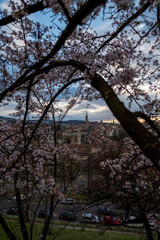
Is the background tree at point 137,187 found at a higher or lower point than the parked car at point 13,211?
higher

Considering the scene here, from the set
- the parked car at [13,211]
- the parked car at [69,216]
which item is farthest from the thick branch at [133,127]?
the parked car at [13,211]

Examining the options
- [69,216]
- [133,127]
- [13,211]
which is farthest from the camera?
[13,211]

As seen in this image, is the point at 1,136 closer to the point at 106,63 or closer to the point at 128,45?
the point at 106,63

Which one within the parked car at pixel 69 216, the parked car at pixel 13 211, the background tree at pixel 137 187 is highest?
the background tree at pixel 137 187

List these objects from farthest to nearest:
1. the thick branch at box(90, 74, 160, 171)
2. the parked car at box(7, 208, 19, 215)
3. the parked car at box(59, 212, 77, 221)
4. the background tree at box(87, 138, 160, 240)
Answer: the parked car at box(7, 208, 19, 215), the parked car at box(59, 212, 77, 221), the background tree at box(87, 138, 160, 240), the thick branch at box(90, 74, 160, 171)

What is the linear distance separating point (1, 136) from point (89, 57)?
4.70 m

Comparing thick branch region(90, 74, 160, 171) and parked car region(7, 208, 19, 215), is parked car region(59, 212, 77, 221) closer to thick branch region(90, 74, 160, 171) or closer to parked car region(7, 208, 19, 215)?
thick branch region(90, 74, 160, 171)

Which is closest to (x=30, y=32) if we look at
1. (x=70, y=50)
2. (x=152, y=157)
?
(x=70, y=50)

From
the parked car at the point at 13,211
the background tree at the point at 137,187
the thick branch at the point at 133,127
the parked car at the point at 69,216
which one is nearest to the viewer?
the thick branch at the point at 133,127

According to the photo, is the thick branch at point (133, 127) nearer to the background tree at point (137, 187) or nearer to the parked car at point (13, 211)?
the background tree at point (137, 187)

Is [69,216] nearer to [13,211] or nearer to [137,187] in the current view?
[13,211]

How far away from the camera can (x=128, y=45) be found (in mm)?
5426

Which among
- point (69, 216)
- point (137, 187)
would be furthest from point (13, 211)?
point (137, 187)

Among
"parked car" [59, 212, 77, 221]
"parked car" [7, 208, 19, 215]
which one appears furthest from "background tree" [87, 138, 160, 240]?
"parked car" [7, 208, 19, 215]
